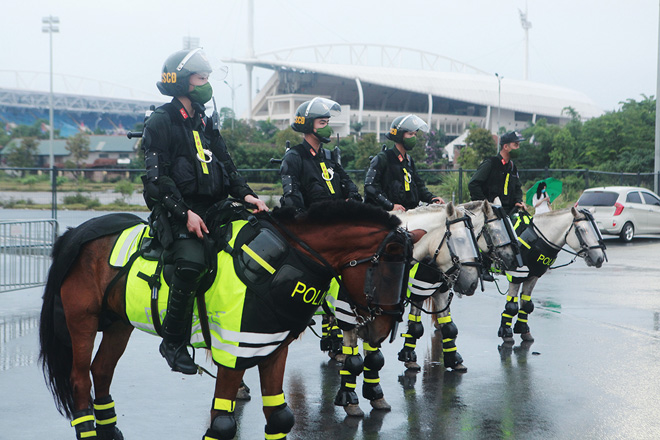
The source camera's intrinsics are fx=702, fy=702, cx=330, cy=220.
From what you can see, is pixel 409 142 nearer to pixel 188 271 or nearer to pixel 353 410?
pixel 353 410

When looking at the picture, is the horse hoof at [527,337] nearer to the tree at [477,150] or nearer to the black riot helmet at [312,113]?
the black riot helmet at [312,113]

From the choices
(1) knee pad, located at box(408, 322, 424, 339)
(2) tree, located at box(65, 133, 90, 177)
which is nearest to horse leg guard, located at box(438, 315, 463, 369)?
(1) knee pad, located at box(408, 322, 424, 339)

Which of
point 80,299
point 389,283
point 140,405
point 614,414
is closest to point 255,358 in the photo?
point 389,283

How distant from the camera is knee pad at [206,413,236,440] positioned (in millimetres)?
3799

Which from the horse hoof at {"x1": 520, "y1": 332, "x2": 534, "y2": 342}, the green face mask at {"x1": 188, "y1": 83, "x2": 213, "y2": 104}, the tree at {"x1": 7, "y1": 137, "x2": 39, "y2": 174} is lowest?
the horse hoof at {"x1": 520, "y1": 332, "x2": 534, "y2": 342}

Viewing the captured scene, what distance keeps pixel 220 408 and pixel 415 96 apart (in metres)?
137

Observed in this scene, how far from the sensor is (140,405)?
6.09 m

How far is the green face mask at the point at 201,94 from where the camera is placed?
4.39 metres

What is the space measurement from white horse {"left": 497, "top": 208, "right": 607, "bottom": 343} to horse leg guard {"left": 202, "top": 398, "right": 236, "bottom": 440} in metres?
5.56

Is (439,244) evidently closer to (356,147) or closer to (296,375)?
(296,375)

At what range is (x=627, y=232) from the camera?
867 inches

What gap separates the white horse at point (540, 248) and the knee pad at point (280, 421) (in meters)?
5.32

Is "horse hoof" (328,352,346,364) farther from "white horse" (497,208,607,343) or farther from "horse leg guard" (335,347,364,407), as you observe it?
"white horse" (497,208,607,343)

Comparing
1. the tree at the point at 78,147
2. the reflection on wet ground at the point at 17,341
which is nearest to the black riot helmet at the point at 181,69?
the reflection on wet ground at the point at 17,341
